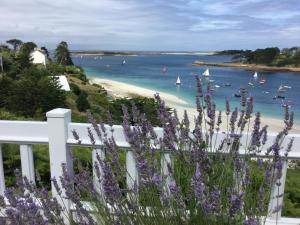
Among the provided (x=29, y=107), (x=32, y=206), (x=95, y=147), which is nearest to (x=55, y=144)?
(x=95, y=147)

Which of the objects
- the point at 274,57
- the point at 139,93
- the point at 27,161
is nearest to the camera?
the point at 27,161

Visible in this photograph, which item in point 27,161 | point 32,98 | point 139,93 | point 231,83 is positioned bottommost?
point 231,83

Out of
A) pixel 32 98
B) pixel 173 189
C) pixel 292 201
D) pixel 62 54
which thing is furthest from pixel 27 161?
pixel 62 54

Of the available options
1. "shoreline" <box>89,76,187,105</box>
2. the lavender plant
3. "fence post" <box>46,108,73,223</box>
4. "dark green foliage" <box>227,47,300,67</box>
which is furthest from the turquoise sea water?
"dark green foliage" <box>227,47,300,67</box>

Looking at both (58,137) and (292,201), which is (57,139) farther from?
(292,201)

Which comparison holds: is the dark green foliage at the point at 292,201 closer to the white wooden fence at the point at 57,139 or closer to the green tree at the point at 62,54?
the white wooden fence at the point at 57,139

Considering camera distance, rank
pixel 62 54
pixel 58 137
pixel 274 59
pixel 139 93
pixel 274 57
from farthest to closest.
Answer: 1. pixel 274 57
2. pixel 274 59
3. pixel 62 54
4. pixel 139 93
5. pixel 58 137

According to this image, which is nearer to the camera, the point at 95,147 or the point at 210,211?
the point at 210,211

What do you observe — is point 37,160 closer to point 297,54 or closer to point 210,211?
point 210,211

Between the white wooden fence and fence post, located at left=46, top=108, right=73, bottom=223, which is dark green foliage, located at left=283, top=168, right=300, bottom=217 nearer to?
the white wooden fence

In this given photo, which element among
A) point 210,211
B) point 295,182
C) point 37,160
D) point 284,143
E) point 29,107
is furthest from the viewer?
point 29,107

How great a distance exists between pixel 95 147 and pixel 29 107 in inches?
693

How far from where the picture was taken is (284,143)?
2.27m

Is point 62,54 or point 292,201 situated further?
point 62,54
